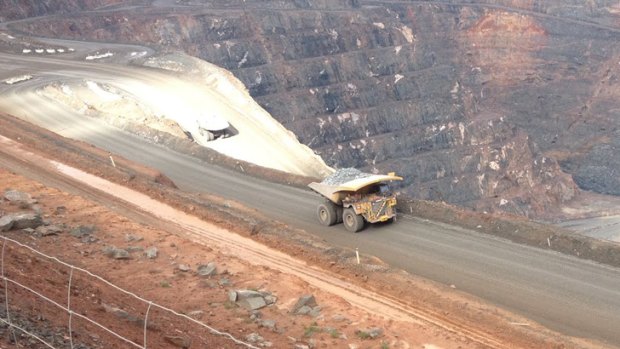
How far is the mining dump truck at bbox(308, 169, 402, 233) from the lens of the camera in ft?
72.5

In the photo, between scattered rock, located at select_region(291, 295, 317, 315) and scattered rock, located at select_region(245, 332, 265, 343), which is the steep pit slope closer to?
scattered rock, located at select_region(291, 295, 317, 315)

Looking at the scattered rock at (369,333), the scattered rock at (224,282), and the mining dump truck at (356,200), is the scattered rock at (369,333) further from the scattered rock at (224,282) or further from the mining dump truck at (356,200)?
the mining dump truck at (356,200)

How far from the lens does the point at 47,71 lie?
167 feet

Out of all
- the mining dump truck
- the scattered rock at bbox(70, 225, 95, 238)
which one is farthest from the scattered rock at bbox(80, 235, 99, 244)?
the mining dump truck

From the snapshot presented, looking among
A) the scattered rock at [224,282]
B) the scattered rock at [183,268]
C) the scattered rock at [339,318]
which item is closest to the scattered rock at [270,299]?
the scattered rock at [224,282]

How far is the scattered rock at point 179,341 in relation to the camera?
1220 cm

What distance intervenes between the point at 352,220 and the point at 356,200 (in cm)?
71

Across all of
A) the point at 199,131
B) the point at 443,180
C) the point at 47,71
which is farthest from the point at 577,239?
the point at 443,180

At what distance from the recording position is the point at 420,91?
97.4 meters

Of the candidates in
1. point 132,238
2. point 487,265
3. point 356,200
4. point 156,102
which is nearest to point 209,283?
point 132,238

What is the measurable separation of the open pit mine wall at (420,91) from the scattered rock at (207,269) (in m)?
66.3

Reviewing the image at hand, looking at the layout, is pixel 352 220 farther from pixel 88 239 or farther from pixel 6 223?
pixel 6 223

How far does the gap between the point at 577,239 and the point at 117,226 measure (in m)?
14.1

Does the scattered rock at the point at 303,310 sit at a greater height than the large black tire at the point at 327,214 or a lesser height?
lesser
